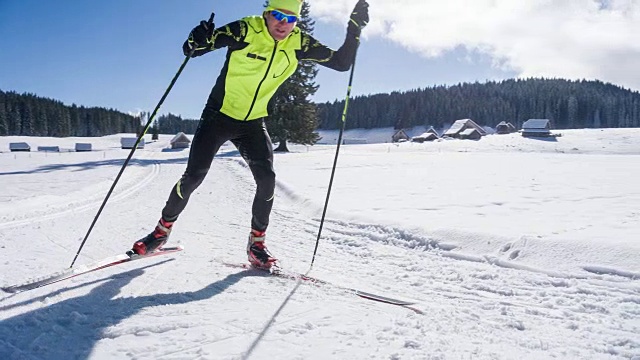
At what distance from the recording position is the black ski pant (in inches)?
144

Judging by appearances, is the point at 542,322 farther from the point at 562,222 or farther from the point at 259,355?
the point at 562,222

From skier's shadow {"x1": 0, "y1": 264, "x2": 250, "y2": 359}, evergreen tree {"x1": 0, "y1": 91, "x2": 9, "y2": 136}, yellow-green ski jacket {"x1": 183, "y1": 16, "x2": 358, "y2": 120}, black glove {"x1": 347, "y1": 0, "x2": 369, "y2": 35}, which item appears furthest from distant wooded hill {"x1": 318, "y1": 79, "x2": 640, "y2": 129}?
skier's shadow {"x1": 0, "y1": 264, "x2": 250, "y2": 359}

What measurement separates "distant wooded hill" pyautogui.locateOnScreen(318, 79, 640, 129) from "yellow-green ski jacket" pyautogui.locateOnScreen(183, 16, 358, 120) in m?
110

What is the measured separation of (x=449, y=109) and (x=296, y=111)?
85.3 m

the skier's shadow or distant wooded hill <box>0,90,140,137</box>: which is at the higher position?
distant wooded hill <box>0,90,140,137</box>

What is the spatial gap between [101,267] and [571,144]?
55638mm

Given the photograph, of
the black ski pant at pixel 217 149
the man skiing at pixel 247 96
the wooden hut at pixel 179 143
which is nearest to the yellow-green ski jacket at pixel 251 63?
the man skiing at pixel 247 96

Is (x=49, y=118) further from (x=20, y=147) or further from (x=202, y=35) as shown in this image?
(x=202, y=35)

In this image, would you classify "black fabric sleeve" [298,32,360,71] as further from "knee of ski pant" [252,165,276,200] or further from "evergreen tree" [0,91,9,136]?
"evergreen tree" [0,91,9,136]

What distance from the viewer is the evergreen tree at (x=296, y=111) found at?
31.8 m

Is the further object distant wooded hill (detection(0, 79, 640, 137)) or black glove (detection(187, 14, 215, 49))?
distant wooded hill (detection(0, 79, 640, 137))

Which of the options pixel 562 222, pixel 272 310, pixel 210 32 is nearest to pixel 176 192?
pixel 210 32

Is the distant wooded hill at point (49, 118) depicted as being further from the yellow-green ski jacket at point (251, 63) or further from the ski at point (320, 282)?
the ski at point (320, 282)

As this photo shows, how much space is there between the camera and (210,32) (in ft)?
11.3
